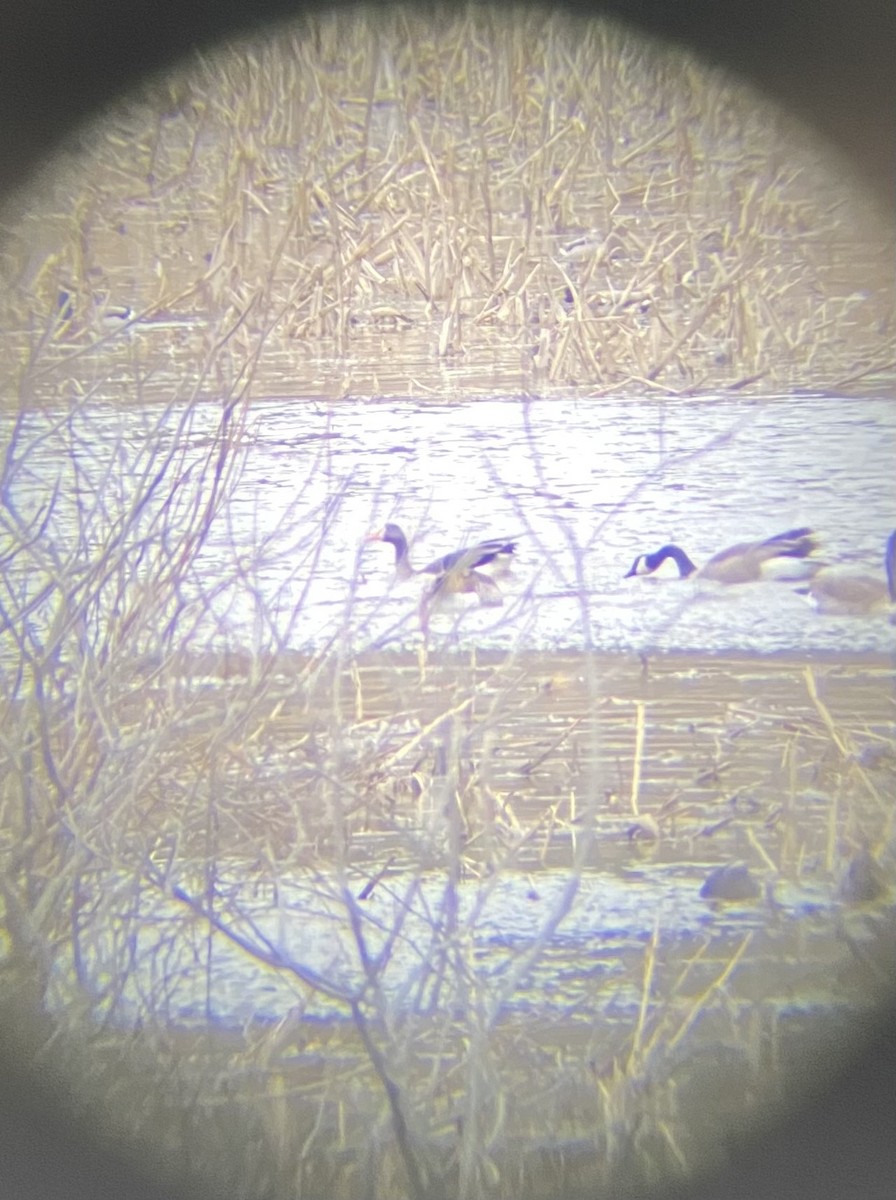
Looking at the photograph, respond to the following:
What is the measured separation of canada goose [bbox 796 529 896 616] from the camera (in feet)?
3.50

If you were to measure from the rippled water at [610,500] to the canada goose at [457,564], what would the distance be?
0.01 meters

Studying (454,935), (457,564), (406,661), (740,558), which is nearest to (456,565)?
(457,564)

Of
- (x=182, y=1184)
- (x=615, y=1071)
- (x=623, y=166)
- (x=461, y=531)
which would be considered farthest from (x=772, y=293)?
(x=182, y=1184)

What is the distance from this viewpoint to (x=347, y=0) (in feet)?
3.57

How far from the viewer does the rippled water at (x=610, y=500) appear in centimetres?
107

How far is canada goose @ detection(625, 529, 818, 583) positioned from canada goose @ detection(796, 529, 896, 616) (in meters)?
0.05

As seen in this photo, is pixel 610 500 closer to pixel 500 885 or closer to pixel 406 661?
pixel 406 661

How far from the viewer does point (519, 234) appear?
107 centimetres

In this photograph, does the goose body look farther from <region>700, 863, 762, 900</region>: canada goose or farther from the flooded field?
<region>700, 863, 762, 900</region>: canada goose

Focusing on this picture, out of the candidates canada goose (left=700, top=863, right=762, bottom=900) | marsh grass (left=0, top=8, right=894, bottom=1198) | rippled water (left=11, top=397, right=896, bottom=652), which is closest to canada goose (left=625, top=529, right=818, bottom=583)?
rippled water (left=11, top=397, right=896, bottom=652)

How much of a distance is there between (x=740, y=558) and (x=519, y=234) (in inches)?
21.1

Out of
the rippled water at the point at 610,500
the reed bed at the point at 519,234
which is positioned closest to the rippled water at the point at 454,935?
the rippled water at the point at 610,500

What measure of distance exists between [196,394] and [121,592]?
0.96 ft

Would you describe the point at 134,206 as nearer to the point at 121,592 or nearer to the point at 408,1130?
the point at 121,592
